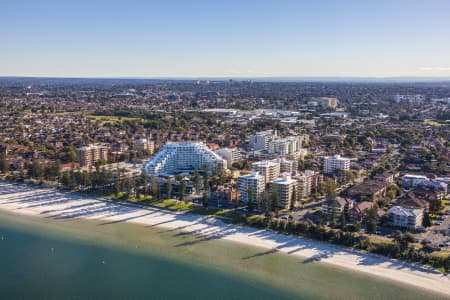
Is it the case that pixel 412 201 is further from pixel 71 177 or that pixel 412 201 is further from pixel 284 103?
pixel 284 103

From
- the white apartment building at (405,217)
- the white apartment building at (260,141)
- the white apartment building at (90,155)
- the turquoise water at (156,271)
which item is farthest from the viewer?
the white apartment building at (260,141)

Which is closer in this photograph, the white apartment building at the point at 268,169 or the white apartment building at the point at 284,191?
the white apartment building at the point at 284,191

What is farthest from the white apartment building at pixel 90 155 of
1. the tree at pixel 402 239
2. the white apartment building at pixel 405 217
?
the tree at pixel 402 239

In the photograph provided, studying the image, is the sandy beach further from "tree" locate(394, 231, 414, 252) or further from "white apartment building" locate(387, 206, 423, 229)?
"white apartment building" locate(387, 206, 423, 229)

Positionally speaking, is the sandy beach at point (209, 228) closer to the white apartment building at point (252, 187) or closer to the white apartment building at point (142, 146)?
the white apartment building at point (252, 187)

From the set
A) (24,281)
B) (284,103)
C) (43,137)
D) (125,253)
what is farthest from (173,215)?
(284,103)

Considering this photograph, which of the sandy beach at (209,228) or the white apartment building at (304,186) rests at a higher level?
the white apartment building at (304,186)

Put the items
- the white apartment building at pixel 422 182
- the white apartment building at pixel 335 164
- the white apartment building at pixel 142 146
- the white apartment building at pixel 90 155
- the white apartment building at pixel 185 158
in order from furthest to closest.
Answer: the white apartment building at pixel 142 146 < the white apartment building at pixel 90 155 < the white apartment building at pixel 335 164 < the white apartment building at pixel 185 158 < the white apartment building at pixel 422 182
